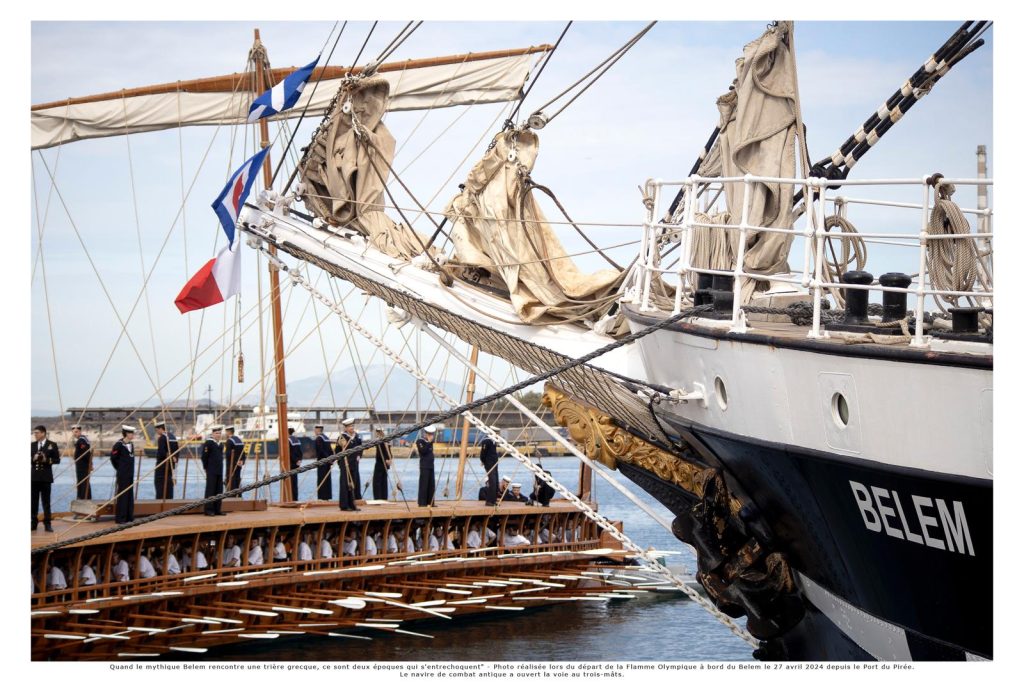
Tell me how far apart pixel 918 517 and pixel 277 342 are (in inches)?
579

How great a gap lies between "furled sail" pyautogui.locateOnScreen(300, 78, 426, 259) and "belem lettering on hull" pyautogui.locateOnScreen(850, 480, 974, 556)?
21.0 feet

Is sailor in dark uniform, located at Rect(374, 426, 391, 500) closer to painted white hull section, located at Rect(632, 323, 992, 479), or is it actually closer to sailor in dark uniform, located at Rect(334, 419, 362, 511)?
sailor in dark uniform, located at Rect(334, 419, 362, 511)

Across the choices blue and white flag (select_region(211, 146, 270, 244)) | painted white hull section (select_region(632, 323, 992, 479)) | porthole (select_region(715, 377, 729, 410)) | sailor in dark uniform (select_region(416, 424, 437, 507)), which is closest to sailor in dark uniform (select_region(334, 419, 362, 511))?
sailor in dark uniform (select_region(416, 424, 437, 507))

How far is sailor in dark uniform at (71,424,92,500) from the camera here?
16.4 meters

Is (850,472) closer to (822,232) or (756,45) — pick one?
(822,232)

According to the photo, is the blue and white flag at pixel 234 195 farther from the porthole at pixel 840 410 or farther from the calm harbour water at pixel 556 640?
the porthole at pixel 840 410

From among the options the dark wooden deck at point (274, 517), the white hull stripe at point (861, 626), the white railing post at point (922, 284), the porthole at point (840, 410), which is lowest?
the dark wooden deck at point (274, 517)

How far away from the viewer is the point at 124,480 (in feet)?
49.6

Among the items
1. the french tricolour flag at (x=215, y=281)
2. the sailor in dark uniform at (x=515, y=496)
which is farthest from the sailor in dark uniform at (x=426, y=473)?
the french tricolour flag at (x=215, y=281)

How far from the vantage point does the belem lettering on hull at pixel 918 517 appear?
7.64 metres

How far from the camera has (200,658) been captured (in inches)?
586

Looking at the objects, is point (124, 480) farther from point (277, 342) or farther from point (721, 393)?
point (721, 393)

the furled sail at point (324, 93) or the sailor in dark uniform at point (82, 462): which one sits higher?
the furled sail at point (324, 93)

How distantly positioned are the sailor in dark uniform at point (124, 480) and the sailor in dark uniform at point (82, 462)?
1131 millimetres
